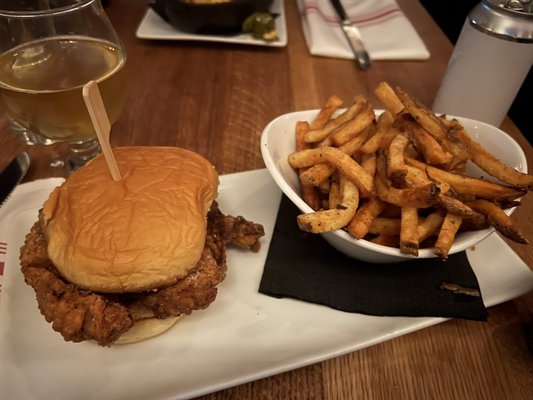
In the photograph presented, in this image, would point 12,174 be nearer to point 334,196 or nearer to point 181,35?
point 334,196

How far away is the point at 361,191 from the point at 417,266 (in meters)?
0.34

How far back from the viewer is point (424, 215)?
1230mm

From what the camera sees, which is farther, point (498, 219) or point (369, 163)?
point (369, 163)

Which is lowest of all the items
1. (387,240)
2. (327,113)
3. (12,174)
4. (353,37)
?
(12,174)

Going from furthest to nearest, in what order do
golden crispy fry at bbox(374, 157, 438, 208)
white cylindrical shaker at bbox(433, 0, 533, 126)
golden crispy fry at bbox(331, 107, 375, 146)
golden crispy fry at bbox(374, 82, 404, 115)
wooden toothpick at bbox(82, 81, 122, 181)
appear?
white cylindrical shaker at bbox(433, 0, 533, 126)
golden crispy fry at bbox(374, 82, 404, 115)
golden crispy fry at bbox(331, 107, 375, 146)
golden crispy fry at bbox(374, 157, 438, 208)
wooden toothpick at bbox(82, 81, 122, 181)

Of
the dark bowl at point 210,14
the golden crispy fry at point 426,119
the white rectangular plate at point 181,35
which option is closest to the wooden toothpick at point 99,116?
the golden crispy fry at point 426,119

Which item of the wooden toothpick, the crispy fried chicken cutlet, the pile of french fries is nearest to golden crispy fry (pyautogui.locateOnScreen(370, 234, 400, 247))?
the pile of french fries

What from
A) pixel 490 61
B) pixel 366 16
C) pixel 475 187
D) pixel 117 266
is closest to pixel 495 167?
pixel 475 187

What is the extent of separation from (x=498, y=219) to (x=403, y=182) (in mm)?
253

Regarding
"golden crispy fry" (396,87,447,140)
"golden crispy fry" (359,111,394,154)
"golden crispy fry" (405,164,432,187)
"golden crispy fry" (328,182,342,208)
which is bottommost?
"golden crispy fry" (328,182,342,208)

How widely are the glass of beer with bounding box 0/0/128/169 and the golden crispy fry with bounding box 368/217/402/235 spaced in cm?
94

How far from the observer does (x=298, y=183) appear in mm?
1337

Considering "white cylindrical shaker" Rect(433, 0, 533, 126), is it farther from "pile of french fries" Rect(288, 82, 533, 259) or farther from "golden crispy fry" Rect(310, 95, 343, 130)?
"golden crispy fry" Rect(310, 95, 343, 130)

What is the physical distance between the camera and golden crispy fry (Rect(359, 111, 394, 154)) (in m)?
1.23
